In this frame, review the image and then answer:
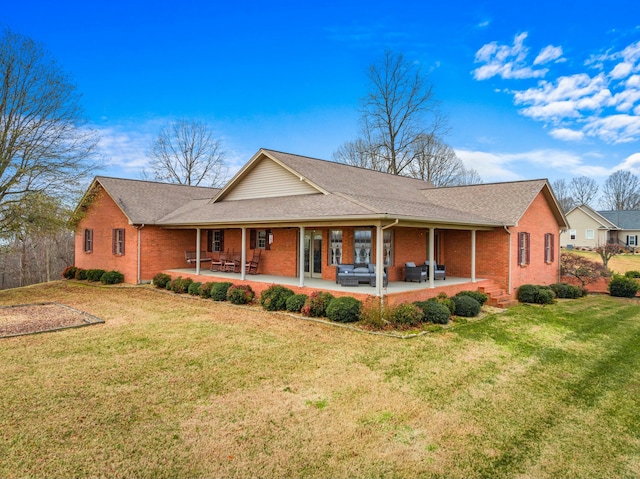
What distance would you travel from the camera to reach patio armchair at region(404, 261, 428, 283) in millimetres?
14307

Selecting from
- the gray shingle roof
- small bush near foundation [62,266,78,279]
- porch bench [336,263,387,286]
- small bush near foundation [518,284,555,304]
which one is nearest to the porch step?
small bush near foundation [518,284,555,304]

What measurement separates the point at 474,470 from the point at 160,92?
25.8 m

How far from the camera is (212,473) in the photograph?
13.3 feet

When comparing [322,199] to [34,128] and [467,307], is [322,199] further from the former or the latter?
[34,128]

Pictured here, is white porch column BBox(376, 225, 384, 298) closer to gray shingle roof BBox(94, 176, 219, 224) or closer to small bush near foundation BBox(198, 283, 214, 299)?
small bush near foundation BBox(198, 283, 214, 299)

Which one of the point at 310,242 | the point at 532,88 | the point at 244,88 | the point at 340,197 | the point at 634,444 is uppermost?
the point at 244,88

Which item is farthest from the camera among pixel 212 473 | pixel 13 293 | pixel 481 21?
pixel 13 293

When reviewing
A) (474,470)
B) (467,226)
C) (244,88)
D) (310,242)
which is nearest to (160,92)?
(244,88)

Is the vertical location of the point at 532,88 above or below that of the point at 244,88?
below

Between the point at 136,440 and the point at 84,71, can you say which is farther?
the point at 84,71

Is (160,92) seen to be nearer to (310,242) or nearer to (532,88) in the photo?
(310,242)

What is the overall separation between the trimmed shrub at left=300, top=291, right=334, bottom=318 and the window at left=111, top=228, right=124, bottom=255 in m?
13.1

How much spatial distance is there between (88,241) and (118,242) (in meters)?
3.75

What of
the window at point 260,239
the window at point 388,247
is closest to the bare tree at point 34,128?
the window at point 260,239
